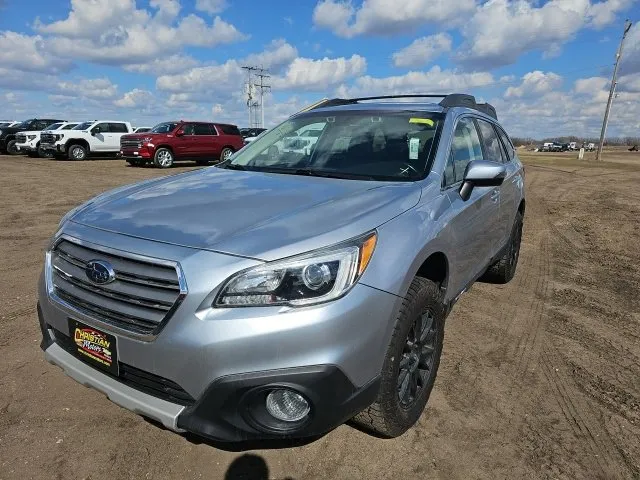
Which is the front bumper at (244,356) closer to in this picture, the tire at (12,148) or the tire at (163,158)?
the tire at (163,158)

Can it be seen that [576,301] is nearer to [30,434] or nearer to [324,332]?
[324,332]

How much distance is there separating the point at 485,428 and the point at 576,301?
268 cm

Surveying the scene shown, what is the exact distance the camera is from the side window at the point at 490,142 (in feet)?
14.2

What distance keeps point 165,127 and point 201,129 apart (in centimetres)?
147

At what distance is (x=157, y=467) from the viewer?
7.95ft

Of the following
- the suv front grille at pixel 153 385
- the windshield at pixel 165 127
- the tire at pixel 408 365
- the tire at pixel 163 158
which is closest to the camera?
→ the suv front grille at pixel 153 385

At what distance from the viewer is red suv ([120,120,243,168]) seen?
1925 cm

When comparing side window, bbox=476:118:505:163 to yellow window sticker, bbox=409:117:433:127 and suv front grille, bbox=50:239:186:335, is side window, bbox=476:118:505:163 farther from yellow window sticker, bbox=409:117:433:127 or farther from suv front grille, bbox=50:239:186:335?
suv front grille, bbox=50:239:186:335

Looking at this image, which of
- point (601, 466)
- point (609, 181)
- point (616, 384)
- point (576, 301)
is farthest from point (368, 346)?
point (609, 181)

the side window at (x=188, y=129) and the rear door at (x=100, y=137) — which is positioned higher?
the side window at (x=188, y=129)

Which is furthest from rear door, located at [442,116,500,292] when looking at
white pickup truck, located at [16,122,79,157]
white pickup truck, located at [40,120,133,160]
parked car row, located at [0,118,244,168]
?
white pickup truck, located at [16,122,79,157]

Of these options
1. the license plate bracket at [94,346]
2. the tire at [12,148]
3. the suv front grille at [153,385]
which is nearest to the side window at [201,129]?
the tire at [12,148]

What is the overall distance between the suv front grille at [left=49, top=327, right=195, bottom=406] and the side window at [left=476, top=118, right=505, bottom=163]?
11.0 feet

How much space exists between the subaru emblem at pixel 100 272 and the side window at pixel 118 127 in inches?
958
